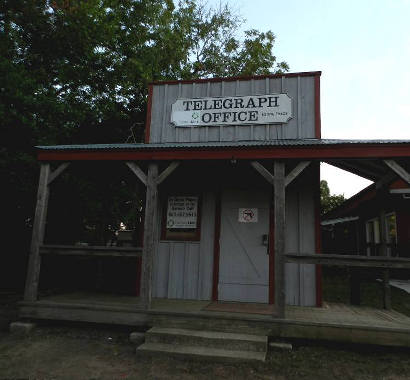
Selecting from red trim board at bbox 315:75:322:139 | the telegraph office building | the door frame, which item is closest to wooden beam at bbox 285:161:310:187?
the telegraph office building

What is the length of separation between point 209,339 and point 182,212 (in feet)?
10.5

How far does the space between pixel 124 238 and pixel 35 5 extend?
10922 mm

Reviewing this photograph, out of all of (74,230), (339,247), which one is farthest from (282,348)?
(339,247)

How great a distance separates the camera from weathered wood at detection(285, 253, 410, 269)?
5152 millimetres

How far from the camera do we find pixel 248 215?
289 inches

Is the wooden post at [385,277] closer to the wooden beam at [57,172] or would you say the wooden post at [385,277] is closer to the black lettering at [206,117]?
the black lettering at [206,117]

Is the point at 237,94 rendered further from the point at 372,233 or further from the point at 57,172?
the point at 372,233

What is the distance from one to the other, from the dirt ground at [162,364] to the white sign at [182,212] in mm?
2791

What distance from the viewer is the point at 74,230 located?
46.8 ft

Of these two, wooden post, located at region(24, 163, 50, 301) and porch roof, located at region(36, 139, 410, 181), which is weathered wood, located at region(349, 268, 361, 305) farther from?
wooden post, located at region(24, 163, 50, 301)

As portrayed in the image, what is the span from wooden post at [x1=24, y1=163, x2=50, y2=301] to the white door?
12.1 feet

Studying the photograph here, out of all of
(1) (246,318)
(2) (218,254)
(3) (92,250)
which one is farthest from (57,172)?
(1) (246,318)

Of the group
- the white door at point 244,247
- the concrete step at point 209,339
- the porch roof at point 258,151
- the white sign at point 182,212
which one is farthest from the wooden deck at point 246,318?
the porch roof at point 258,151

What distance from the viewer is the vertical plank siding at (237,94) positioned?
7422 millimetres
